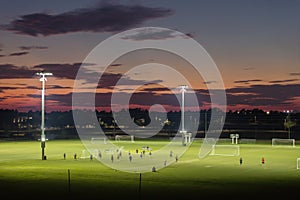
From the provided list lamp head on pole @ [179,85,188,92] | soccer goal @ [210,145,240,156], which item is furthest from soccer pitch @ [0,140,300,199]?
lamp head on pole @ [179,85,188,92]

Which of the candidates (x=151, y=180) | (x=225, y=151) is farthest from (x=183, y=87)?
(x=151, y=180)

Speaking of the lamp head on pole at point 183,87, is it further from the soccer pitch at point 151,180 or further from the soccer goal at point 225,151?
the soccer pitch at point 151,180

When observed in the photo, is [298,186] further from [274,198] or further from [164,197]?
[164,197]

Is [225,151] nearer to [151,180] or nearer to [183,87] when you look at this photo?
[183,87]

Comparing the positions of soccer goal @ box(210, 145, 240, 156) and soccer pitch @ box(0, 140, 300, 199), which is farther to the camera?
soccer goal @ box(210, 145, 240, 156)

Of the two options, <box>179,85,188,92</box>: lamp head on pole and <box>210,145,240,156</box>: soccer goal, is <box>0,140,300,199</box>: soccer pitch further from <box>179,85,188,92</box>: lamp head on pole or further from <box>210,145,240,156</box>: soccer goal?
<box>179,85,188,92</box>: lamp head on pole

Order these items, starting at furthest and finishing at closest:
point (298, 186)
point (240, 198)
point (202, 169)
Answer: point (202, 169), point (298, 186), point (240, 198)

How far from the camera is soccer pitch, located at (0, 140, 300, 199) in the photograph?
2539cm

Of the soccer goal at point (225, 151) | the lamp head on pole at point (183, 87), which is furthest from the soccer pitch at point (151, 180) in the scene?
the lamp head on pole at point (183, 87)

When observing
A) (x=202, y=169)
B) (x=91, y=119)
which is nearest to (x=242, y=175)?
(x=202, y=169)

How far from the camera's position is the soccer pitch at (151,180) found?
25.4 meters

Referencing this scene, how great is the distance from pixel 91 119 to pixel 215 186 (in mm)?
161160

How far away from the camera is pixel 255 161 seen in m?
45.7

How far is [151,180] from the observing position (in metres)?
30.8
